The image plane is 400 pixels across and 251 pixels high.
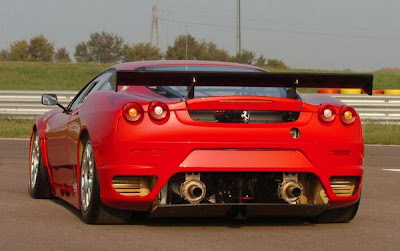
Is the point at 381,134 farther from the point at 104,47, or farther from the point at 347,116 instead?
the point at 104,47

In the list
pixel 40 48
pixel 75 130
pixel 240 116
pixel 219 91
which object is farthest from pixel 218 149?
pixel 40 48

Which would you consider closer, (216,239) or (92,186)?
(216,239)

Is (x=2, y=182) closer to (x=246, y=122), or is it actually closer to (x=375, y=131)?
(x=246, y=122)

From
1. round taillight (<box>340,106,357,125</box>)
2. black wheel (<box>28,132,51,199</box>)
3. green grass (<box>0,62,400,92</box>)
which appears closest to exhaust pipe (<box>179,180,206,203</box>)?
round taillight (<box>340,106,357,125</box>)

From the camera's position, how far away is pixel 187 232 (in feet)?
23.1

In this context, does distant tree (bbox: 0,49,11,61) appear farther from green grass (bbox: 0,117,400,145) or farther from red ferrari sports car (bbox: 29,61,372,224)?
red ferrari sports car (bbox: 29,61,372,224)

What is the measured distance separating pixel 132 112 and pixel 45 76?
4928cm

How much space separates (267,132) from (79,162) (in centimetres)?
158

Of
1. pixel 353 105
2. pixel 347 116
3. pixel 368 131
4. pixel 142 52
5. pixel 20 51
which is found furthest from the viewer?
pixel 20 51

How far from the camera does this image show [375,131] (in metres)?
21.7

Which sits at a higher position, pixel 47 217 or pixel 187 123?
pixel 187 123

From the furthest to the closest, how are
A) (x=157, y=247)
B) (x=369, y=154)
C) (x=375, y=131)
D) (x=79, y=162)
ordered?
1. (x=375, y=131)
2. (x=369, y=154)
3. (x=79, y=162)
4. (x=157, y=247)

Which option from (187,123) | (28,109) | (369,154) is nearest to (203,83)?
(187,123)

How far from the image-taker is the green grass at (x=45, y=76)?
168 feet
